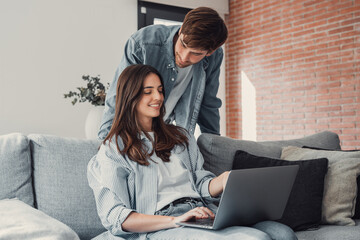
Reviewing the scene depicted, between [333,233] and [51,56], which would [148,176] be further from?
[51,56]

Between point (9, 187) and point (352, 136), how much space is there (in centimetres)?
374

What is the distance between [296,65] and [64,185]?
12.5 ft

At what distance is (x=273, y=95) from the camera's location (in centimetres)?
525

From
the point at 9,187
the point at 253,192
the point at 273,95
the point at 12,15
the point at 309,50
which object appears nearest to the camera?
the point at 253,192

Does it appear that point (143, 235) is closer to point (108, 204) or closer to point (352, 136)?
point (108, 204)

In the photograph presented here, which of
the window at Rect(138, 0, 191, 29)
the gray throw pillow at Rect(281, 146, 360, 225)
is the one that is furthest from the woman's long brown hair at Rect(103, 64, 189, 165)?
the window at Rect(138, 0, 191, 29)

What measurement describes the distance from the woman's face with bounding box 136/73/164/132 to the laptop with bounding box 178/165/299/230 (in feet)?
1.72

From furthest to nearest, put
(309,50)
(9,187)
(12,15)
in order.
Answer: (309,50) → (12,15) → (9,187)

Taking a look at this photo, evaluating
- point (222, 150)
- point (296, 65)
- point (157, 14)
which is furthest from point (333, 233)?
point (157, 14)

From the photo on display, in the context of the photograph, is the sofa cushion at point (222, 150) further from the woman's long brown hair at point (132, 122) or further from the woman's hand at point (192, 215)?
the woman's hand at point (192, 215)

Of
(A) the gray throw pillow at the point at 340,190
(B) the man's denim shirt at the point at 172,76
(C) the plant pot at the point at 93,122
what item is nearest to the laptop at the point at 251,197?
(A) the gray throw pillow at the point at 340,190

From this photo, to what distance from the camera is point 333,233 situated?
188 cm

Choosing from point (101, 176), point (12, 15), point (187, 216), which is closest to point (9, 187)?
point (101, 176)

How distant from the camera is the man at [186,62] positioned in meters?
1.82
